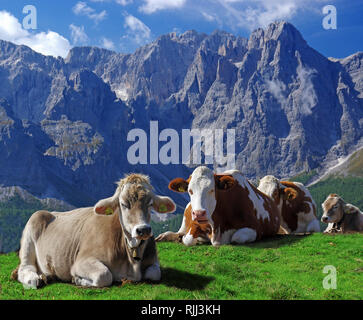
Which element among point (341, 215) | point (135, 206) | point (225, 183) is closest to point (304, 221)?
point (341, 215)

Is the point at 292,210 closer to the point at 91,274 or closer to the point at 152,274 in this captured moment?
the point at 152,274

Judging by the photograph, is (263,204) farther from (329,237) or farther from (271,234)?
(329,237)

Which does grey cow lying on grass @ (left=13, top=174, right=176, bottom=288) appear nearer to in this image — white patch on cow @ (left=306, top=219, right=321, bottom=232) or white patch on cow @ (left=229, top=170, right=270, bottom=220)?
white patch on cow @ (left=229, top=170, right=270, bottom=220)

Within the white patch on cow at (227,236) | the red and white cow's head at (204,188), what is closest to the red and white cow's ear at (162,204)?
the red and white cow's head at (204,188)

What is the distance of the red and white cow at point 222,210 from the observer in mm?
13281

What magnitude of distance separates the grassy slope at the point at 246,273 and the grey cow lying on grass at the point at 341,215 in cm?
446

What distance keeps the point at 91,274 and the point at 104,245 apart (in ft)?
2.55

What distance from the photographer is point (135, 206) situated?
8.59m

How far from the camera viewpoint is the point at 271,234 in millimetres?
15758

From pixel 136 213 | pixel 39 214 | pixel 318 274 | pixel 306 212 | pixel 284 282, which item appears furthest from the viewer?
pixel 306 212

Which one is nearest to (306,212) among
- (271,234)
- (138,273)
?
(271,234)

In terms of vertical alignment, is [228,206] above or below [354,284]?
above

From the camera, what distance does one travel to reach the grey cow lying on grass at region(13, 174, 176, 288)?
862cm

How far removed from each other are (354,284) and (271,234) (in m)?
6.91
